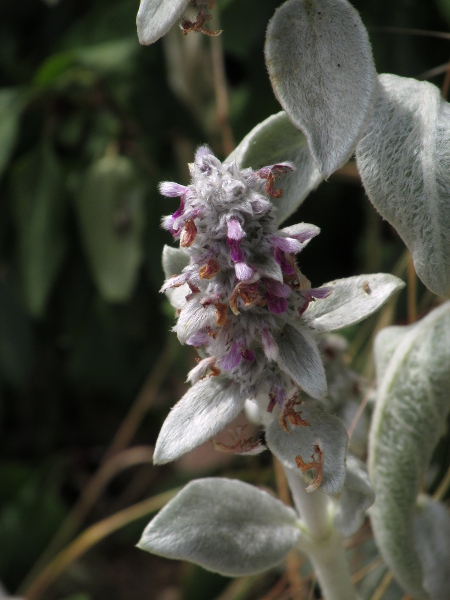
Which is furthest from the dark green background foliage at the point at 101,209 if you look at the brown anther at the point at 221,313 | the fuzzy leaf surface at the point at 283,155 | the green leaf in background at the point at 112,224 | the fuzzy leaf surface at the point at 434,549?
the brown anther at the point at 221,313

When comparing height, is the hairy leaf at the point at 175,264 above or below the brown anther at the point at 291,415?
above

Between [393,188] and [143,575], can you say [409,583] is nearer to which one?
[393,188]

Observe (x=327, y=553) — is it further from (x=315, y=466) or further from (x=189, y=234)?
(x=189, y=234)

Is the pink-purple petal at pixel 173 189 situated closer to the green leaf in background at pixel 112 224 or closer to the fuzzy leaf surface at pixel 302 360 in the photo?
the fuzzy leaf surface at pixel 302 360

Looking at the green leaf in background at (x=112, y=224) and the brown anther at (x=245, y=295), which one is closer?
the brown anther at (x=245, y=295)

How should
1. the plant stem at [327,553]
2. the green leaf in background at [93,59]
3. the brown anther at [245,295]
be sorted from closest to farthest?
the brown anther at [245,295] → the plant stem at [327,553] → the green leaf in background at [93,59]

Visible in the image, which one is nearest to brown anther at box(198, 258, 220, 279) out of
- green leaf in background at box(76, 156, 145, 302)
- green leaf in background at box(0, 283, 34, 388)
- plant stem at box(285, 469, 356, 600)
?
plant stem at box(285, 469, 356, 600)

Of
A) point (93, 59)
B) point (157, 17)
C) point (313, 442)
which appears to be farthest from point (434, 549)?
point (93, 59)

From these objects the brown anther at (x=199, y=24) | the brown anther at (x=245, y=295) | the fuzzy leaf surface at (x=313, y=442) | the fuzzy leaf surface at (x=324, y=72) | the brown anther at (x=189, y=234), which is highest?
the brown anther at (x=199, y=24)

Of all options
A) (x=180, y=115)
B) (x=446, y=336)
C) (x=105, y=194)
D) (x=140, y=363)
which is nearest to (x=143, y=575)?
(x=140, y=363)
